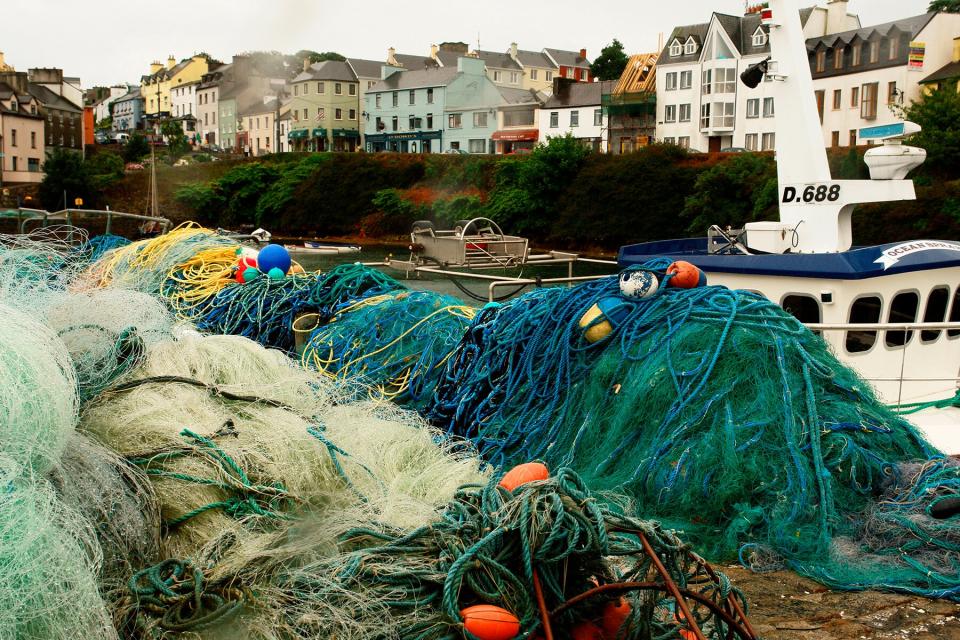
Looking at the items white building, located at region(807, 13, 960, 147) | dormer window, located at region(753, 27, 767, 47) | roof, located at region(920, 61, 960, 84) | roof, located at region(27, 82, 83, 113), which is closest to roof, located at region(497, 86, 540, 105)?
dormer window, located at region(753, 27, 767, 47)

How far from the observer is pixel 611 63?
81688mm

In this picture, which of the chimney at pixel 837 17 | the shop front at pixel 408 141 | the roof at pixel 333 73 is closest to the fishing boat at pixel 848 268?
the chimney at pixel 837 17

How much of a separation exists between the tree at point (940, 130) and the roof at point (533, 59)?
1964 inches

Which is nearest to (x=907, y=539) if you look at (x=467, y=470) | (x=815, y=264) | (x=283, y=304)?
(x=467, y=470)

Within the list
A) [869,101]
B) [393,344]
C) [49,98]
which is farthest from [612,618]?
[49,98]

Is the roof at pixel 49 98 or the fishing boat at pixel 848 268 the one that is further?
the roof at pixel 49 98

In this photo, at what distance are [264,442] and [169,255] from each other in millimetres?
6915

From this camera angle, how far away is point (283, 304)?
28.5 ft

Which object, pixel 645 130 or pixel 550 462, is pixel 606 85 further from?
pixel 550 462

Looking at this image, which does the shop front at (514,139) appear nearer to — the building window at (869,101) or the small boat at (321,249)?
the small boat at (321,249)

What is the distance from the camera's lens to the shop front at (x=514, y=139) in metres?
63.4

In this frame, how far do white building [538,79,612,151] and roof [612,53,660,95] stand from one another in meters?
1.51

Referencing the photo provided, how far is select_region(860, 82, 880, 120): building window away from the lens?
150 feet

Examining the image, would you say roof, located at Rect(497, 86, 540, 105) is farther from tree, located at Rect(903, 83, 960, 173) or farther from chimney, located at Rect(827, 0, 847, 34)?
tree, located at Rect(903, 83, 960, 173)
